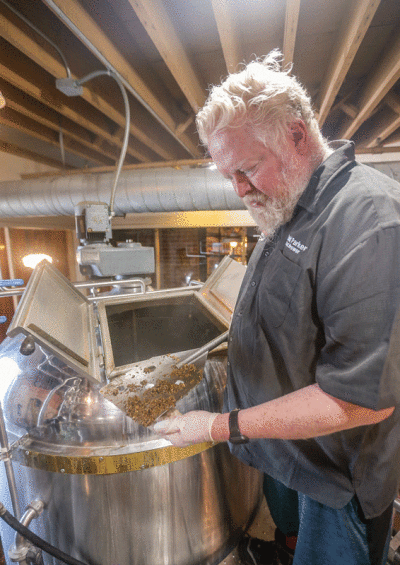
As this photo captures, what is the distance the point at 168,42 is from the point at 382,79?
1.57 m

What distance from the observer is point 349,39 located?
1.59m

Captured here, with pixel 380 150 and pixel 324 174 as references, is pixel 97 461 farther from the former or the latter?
pixel 380 150

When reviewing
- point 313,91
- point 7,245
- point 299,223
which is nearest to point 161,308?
point 299,223

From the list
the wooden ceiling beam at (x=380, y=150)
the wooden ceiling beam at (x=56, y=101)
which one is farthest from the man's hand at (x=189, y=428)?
the wooden ceiling beam at (x=380, y=150)

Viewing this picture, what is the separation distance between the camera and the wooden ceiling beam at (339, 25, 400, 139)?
1892mm

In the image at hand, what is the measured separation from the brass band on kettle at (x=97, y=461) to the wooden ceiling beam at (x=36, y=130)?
3082 millimetres

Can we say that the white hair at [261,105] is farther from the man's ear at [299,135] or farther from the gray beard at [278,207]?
the gray beard at [278,207]

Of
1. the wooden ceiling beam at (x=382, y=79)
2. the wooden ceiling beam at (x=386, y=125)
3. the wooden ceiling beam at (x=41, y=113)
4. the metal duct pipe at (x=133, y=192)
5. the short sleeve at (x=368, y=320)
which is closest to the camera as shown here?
the short sleeve at (x=368, y=320)

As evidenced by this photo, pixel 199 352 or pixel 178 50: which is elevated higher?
pixel 178 50

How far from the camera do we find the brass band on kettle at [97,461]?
1.07m

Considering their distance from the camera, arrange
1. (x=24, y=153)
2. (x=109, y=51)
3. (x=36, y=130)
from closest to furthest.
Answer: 1. (x=109, y=51)
2. (x=36, y=130)
3. (x=24, y=153)

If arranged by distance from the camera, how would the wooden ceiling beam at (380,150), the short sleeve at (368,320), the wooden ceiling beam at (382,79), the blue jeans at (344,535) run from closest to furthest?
the short sleeve at (368,320), the blue jeans at (344,535), the wooden ceiling beam at (382,79), the wooden ceiling beam at (380,150)

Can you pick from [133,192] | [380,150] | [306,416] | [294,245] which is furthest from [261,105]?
[380,150]

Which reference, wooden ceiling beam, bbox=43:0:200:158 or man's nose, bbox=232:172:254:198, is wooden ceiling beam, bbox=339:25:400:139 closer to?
wooden ceiling beam, bbox=43:0:200:158
